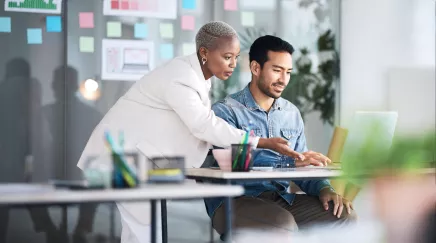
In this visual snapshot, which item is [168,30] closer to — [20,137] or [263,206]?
[20,137]

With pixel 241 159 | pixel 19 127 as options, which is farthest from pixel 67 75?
pixel 241 159

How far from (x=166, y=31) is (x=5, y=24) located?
1.08m

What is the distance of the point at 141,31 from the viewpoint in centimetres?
474

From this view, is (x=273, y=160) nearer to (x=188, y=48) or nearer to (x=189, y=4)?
(x=188, y=48)

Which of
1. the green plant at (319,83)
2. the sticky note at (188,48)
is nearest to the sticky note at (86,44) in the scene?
the sticky note at (188,48)

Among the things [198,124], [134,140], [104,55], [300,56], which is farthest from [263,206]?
[300,56]

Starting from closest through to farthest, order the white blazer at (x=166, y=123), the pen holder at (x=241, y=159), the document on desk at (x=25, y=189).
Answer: the document on desk at (x=25, y=189), the pen holder at (x=241, y=159), the white blazer at (x=166, y=123)

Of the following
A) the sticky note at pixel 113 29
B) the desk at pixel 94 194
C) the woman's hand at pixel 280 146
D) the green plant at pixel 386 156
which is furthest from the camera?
the sticky note at pixel 113 29

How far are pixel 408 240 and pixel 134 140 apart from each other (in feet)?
7.61

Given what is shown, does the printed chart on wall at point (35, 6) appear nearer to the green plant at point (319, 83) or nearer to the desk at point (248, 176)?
the green plant at point (319, 83)

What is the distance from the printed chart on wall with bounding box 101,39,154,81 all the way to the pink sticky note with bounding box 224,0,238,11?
66cm

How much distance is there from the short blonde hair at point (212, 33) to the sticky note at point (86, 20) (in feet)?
5.60

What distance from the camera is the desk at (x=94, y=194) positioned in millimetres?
1535

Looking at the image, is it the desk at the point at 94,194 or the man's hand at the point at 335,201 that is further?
the man's hand at the point at 335,201
